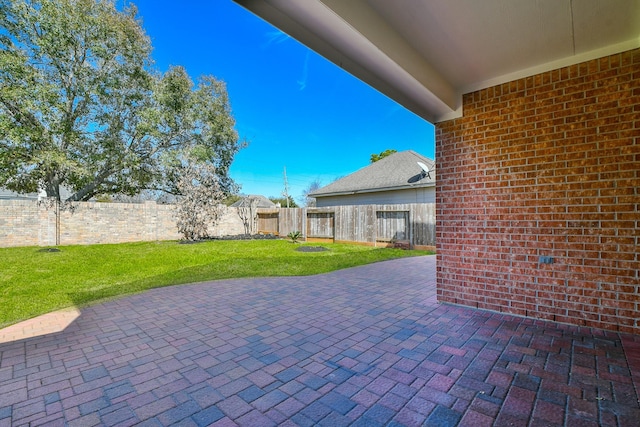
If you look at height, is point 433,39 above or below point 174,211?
above

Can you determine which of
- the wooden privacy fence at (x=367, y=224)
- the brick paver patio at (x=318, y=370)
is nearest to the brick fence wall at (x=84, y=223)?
the wooden privacy fence at (x=367, y=224)

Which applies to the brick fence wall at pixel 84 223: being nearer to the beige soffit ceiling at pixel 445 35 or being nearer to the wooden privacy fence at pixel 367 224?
the wooden privacy fence at pixel 367 224

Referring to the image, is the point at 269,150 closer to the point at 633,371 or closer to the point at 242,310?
the point at 242,310

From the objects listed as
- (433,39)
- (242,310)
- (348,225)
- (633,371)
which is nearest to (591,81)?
(433,39)

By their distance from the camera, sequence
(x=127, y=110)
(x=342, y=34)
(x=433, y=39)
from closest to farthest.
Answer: (x=342, y=34), (x=433, y=39), (x=127, y=110)

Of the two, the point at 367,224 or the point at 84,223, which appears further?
the point at 367,224

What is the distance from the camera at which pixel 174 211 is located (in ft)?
41.5

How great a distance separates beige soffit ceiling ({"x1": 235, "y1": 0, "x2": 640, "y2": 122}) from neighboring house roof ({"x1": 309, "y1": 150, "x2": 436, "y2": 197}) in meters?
8.76

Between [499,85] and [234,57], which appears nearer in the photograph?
[499,85]

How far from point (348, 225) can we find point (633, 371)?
9905mm

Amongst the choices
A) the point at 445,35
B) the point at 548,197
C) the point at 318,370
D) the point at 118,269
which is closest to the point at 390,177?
the point at 548,197

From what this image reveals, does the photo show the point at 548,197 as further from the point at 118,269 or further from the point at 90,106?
the point at 90,106

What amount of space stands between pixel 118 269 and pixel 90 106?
9312 millimetres

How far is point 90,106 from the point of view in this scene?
39.8 feet
